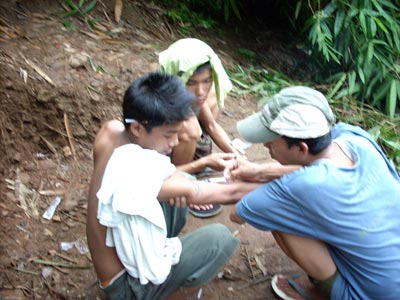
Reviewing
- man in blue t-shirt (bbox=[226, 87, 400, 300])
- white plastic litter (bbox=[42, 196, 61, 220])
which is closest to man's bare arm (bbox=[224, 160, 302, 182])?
man in blue t-shirt (bbox=[226, 87, 400, 300])

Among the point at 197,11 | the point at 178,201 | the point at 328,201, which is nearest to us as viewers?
the point at 328,201

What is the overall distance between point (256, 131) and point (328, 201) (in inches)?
17.9

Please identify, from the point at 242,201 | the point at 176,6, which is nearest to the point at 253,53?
the point at 176,6

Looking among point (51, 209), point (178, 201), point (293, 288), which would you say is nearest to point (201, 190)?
point (178, 201)

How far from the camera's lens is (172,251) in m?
1.99

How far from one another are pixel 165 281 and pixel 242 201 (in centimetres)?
49

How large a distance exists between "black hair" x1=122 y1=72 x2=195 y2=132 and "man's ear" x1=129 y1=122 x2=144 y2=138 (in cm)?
2

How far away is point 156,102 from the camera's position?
184 cm

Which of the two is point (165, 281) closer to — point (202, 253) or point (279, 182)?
point (202, 253)

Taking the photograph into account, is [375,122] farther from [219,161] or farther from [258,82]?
[219,161]

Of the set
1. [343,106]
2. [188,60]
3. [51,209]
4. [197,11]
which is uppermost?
[188,60]

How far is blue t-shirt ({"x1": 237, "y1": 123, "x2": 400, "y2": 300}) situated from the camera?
185cm

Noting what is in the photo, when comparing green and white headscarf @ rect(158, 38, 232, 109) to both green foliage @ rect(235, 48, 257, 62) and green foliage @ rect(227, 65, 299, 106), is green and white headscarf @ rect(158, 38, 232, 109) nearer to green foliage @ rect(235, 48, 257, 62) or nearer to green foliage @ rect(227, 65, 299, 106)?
green foliage @ rect(227, 65, 299, 106)

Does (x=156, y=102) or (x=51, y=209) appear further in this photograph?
(x=51, y=209)
